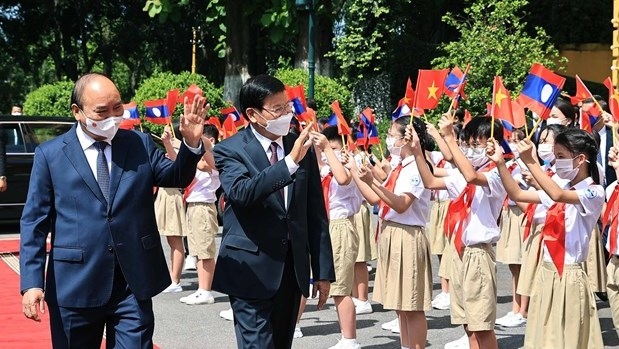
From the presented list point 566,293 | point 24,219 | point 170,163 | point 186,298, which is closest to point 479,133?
point 566,293

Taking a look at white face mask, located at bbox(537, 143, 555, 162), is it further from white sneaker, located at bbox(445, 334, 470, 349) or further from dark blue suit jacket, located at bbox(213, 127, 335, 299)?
dark blue suit jacket, located at bbox(213, 127, 335, 299)

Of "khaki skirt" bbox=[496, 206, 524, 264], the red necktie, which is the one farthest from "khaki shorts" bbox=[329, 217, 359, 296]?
"khaki skirt" bbox=[496, 206, 524, 264]

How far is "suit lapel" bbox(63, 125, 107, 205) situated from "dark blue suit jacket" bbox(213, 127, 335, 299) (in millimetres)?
636

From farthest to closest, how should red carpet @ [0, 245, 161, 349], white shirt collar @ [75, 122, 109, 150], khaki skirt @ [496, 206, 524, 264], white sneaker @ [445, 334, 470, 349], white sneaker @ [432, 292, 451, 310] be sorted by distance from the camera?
white sneaker @ [432, 292, 451, 310]
khaki skirt @ [496, 206, 524, 264]
red carpet @ [0, 245, 161, 349]
white sneaker @ [445, 334, 470, 349]
white shirt collar @ [75, 122, 109, 150]

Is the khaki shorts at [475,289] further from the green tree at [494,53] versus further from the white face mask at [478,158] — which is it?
the green tree at [494,53]

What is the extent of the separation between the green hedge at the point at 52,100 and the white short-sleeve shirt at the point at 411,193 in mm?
16409

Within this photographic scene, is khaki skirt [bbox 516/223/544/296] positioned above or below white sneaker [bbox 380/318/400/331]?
above

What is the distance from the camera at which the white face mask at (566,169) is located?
5.67 m

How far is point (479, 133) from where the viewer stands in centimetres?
686

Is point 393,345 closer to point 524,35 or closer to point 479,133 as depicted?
point 479,133

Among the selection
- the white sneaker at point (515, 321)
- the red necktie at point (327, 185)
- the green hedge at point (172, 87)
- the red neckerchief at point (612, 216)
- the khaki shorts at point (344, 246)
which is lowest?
the white sneaker at point (515, 321)

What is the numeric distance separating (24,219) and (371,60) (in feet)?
63.4

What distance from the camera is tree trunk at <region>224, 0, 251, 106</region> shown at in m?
21.9

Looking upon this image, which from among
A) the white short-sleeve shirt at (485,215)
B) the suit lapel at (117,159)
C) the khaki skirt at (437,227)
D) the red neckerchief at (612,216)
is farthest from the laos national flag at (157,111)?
the suit lapel at (117,159)
